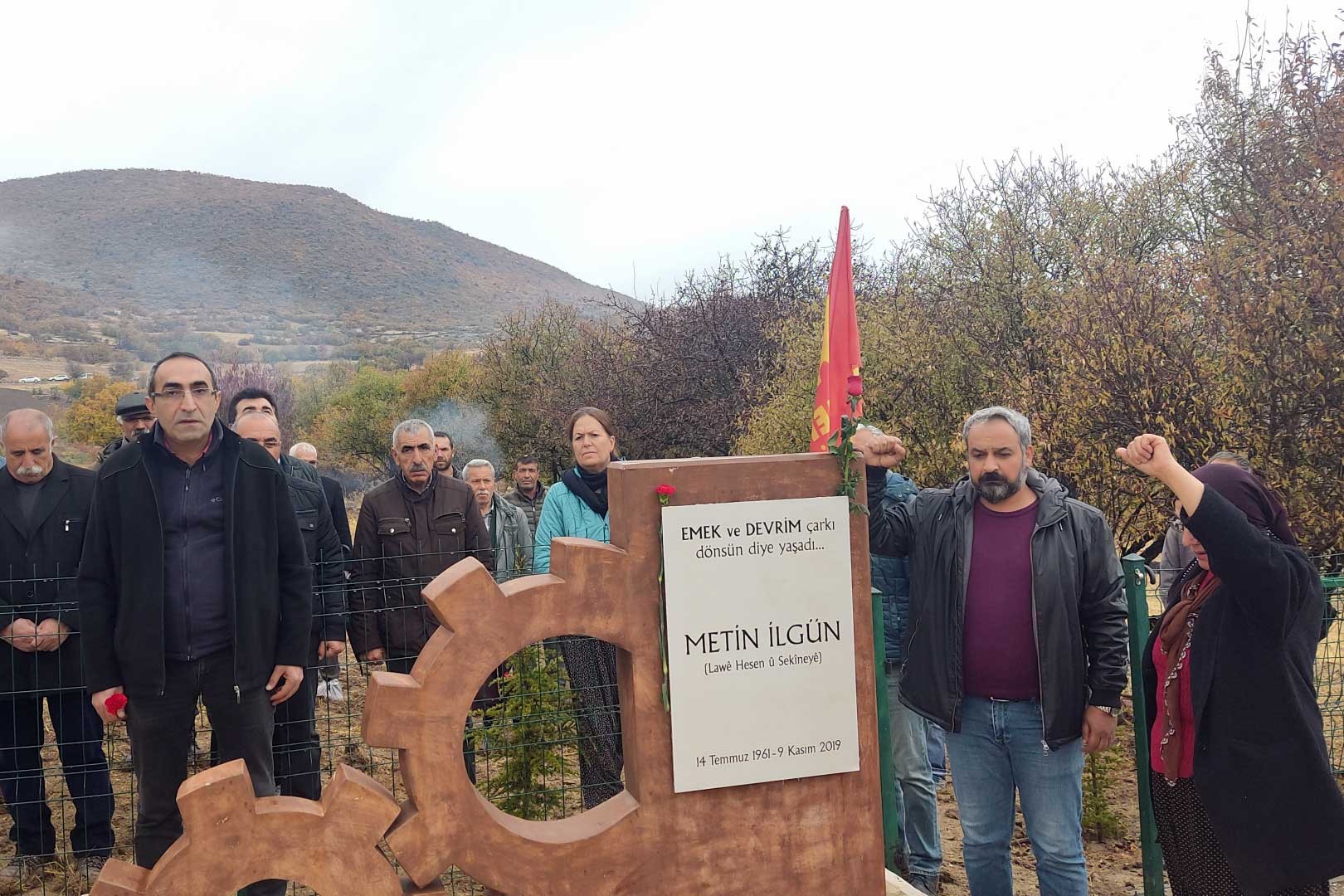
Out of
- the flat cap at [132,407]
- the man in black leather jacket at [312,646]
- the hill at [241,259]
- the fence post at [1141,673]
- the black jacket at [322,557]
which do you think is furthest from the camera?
the hill at [241,259]

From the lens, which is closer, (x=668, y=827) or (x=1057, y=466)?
(x=668, y=827)

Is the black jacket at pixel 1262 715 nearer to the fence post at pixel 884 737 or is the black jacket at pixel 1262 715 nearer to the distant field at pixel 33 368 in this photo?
the fence post at pixel 884 737

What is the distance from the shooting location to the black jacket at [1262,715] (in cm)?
330

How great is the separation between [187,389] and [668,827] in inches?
89.3

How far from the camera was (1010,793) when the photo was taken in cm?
403

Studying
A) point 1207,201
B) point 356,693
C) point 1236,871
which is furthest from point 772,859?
point 1207,201

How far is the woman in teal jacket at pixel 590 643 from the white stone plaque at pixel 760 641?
2.75ft

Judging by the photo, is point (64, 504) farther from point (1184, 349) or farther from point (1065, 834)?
point (1184, 349)

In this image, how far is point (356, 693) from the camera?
28.8 feet

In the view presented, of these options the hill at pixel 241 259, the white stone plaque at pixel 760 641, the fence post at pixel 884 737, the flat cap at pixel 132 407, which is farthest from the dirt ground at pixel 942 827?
the hill at pixel 241 259

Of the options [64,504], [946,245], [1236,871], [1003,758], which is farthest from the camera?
[946,245]

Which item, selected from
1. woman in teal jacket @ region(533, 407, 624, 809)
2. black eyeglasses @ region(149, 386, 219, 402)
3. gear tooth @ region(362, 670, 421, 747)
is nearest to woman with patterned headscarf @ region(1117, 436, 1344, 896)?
woman in teal jacket @ region(533, 407, 624, 809)

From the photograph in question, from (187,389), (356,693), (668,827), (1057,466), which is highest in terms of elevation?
(187,389)

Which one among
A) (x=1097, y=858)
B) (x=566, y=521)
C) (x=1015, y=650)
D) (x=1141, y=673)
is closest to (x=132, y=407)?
(x=566, y=521)
